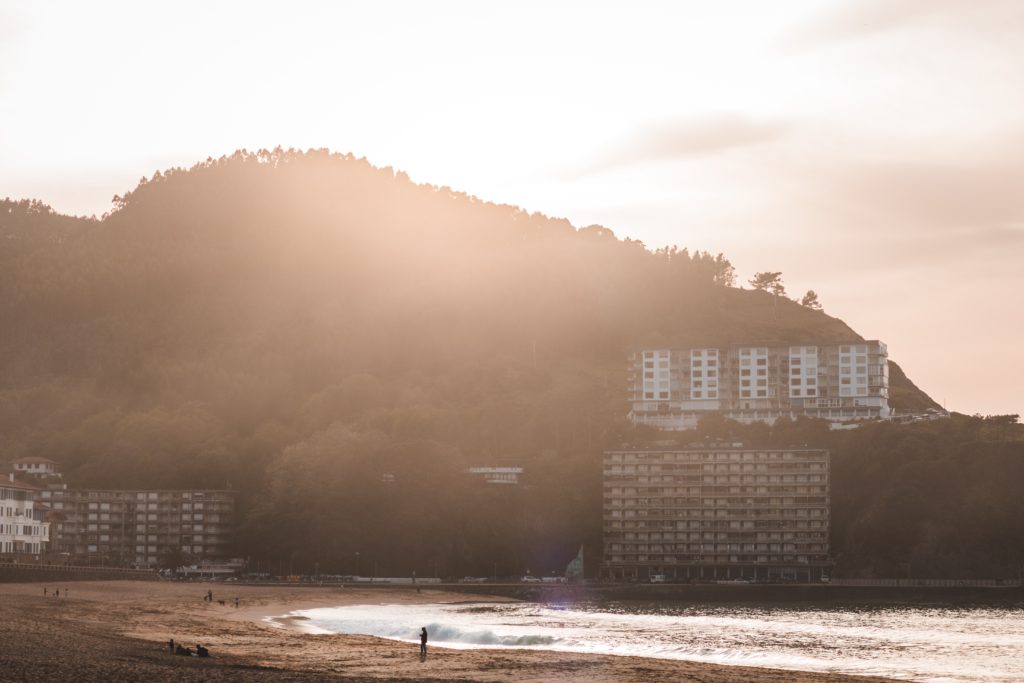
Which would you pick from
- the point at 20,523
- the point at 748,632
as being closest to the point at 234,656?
the point at 748,632

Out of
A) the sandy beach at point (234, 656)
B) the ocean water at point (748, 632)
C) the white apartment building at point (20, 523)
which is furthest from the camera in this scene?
the white apartment building at point (20, 523)

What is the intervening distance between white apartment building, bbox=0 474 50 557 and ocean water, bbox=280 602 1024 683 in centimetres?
5184

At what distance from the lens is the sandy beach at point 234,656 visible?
54188 millimetres

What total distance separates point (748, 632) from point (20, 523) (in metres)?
100

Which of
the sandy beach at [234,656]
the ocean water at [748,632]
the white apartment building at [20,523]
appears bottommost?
the ocean water at [748,632]

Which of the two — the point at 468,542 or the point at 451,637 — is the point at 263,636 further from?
the point at 468,542

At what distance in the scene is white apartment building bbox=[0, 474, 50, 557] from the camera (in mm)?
160788

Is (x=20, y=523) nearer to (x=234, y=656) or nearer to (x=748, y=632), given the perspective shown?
(x=748, y=632)

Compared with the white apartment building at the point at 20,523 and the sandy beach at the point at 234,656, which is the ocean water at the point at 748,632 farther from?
the white apartment building at the point at 20,523

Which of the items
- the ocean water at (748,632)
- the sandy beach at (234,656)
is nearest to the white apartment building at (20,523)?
the ocean water at (748,632)

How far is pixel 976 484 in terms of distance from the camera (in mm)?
191500

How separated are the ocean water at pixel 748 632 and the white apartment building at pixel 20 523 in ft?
170

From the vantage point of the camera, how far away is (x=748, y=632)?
102 meters

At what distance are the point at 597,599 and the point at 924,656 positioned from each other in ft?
271
